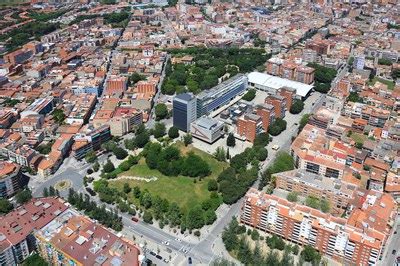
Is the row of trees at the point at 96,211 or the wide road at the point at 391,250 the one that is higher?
the row of trees at the point at 96,211

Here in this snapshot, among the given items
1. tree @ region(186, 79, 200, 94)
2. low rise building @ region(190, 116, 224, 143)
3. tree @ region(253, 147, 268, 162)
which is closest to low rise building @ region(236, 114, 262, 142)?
low rise building @ region(190, 116, 224, 143)

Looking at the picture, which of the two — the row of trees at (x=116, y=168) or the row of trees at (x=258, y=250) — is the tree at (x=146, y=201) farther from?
the row of trees at (x=258, y=250)

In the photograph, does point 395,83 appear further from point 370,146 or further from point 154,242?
point 154,242

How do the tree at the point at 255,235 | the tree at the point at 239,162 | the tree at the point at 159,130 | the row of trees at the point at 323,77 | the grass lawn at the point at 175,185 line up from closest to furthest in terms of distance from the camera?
the tree at the point at 255,235, the grass lawn at the point at 175,185, the tree at the point at 239,162, the tree at the point at 159,130, the row of trees at the point at 323,77

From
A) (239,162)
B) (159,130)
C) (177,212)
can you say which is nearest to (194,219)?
(177,212)

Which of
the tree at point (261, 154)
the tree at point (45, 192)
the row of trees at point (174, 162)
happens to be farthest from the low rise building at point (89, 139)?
the tree at point (261, 154)

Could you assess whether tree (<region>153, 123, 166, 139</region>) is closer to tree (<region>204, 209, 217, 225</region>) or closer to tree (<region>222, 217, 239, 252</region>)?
tree (<region>204, 209, 217, 225</region>)
